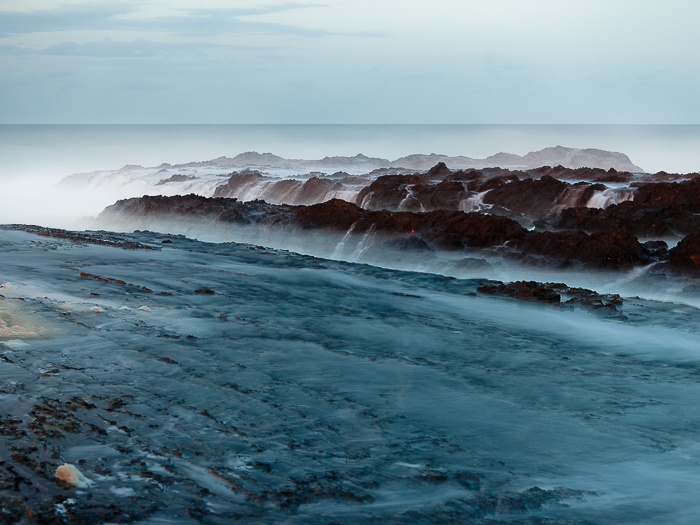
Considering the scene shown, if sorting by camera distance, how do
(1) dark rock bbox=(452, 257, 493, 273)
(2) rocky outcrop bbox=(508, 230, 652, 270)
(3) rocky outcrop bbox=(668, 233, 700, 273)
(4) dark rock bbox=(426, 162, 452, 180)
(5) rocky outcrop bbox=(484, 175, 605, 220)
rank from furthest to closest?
(4) dark rock bbox=(426, 162, 452, 180) → (5) rocky outcrop bbox=(484, 175, 605, 220) → (1) dark rock bbox=(452, 257, 493, 273) → (2) rocky outcrop bbox=(508, 230, 652, 270) → (3) rocky outcrop bbox=(668, 233, 700, 273)

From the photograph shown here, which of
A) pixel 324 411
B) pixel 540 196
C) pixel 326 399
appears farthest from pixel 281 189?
pixel 324 411

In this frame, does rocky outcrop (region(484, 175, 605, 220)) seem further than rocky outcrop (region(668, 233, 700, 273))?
Yes

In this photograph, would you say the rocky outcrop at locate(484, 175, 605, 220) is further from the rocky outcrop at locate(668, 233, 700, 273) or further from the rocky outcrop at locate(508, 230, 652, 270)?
the rocky outcrop at locate(668, 233, 700, 273)

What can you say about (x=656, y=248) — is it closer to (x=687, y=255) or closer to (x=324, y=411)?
(x=687, y=255)

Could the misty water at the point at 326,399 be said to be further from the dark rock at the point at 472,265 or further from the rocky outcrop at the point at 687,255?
the dark rock at the point at 472,265

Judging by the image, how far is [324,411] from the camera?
16.9 ft

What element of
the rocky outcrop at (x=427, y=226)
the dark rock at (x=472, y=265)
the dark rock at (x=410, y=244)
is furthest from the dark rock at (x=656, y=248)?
the dark rock at (x=410, y=244)

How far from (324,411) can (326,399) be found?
0.29 metres

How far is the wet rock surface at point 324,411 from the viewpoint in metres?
3.68

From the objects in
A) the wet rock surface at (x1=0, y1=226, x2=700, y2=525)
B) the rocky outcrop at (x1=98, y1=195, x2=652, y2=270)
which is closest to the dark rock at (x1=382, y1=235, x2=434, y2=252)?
the rocky outcrop at (x1=98, y1=195, x2=652, y2=270)

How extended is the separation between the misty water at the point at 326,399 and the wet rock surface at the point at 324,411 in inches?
0.8

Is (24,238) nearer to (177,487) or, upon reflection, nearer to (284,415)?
(284,415)

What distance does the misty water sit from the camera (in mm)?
3721

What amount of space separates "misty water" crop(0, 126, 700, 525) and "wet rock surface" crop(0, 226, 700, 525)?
21 mm
